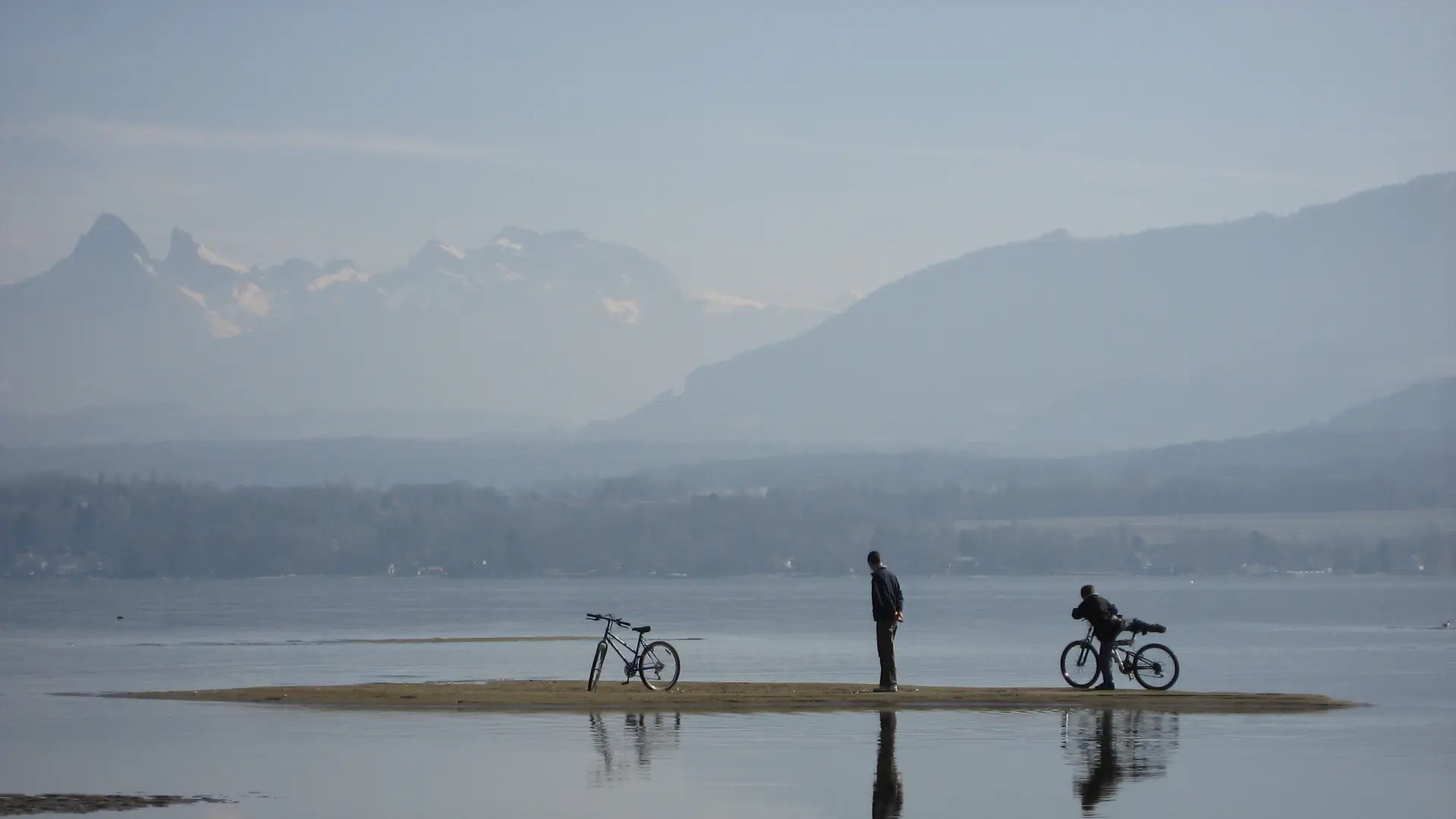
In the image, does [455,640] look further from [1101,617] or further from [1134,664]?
[1101,617]

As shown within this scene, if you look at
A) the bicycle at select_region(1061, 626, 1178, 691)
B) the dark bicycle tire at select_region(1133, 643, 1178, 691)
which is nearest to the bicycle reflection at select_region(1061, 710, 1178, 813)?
the bicycle at select_region(1061, 626, 1178, 691)

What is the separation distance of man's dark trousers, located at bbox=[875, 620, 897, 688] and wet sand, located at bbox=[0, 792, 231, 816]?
15.8 metres

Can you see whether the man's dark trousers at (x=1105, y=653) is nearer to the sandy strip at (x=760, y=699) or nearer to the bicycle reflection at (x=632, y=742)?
the sandy strip at (x=760, y=699)

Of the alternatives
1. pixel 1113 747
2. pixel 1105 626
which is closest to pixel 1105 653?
pixel 1105 626

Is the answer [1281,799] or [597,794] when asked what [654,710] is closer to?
[597,794]

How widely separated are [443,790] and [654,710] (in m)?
12.2

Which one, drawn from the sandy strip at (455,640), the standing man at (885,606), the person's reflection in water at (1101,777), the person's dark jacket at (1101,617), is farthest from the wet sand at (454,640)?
the person's reflection in water at (1101,777)

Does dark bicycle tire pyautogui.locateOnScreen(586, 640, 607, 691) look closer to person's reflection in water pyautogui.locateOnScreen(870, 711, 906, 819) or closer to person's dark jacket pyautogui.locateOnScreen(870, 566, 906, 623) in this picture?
person's dark jacket pyautogui.locateOnScreen(870, 566, 906, 623)

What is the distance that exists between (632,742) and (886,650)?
811 centimetres

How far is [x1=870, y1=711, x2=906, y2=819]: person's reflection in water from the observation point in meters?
22.0

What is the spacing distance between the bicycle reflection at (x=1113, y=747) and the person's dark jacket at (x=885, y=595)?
12.3 feet

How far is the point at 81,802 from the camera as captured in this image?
22594 millimetres

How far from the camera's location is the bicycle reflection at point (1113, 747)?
24188 mm

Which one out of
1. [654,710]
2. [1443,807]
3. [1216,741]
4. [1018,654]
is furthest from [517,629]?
[1443,807]
